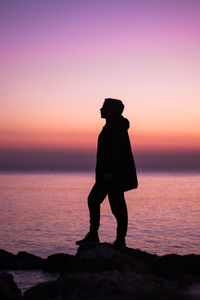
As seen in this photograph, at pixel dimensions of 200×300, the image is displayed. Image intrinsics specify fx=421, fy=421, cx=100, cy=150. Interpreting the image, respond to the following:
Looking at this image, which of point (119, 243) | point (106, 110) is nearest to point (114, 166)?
point (106, 110)

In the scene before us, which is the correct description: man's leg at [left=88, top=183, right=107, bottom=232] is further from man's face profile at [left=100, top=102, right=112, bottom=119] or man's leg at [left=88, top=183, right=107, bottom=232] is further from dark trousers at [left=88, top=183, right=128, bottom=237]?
man's face profile at [left=100, top=102, right=112, bottom=119]

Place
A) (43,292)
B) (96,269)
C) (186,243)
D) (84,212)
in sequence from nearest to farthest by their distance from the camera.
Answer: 1. (43,292)
2. (96,269)
3. (186,243)
4. (84,212)

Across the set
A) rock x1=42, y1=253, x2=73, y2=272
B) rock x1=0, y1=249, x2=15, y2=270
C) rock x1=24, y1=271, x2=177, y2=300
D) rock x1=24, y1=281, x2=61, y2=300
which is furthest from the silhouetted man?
rock x1=0, y1=249, x2=15, y2=270

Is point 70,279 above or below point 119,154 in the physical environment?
below

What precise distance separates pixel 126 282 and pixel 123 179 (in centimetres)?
277

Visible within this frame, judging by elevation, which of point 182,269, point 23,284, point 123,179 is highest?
point 123,179

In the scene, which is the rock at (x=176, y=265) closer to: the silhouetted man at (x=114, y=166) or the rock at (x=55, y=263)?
the silhouetted man at (x=114, y=166)

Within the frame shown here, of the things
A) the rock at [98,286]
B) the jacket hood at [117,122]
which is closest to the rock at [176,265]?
the jacket hood at [117,122]

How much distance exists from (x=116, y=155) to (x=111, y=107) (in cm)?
95

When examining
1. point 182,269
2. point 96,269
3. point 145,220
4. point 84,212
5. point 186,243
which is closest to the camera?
point 96,269

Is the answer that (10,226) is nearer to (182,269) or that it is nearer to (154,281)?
(182,269)

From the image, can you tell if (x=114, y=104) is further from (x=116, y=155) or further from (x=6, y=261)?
(x=6, y=261)

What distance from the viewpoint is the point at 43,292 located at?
608 centimetres

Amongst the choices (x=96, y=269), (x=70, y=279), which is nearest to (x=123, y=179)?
(x=96, y=269)
